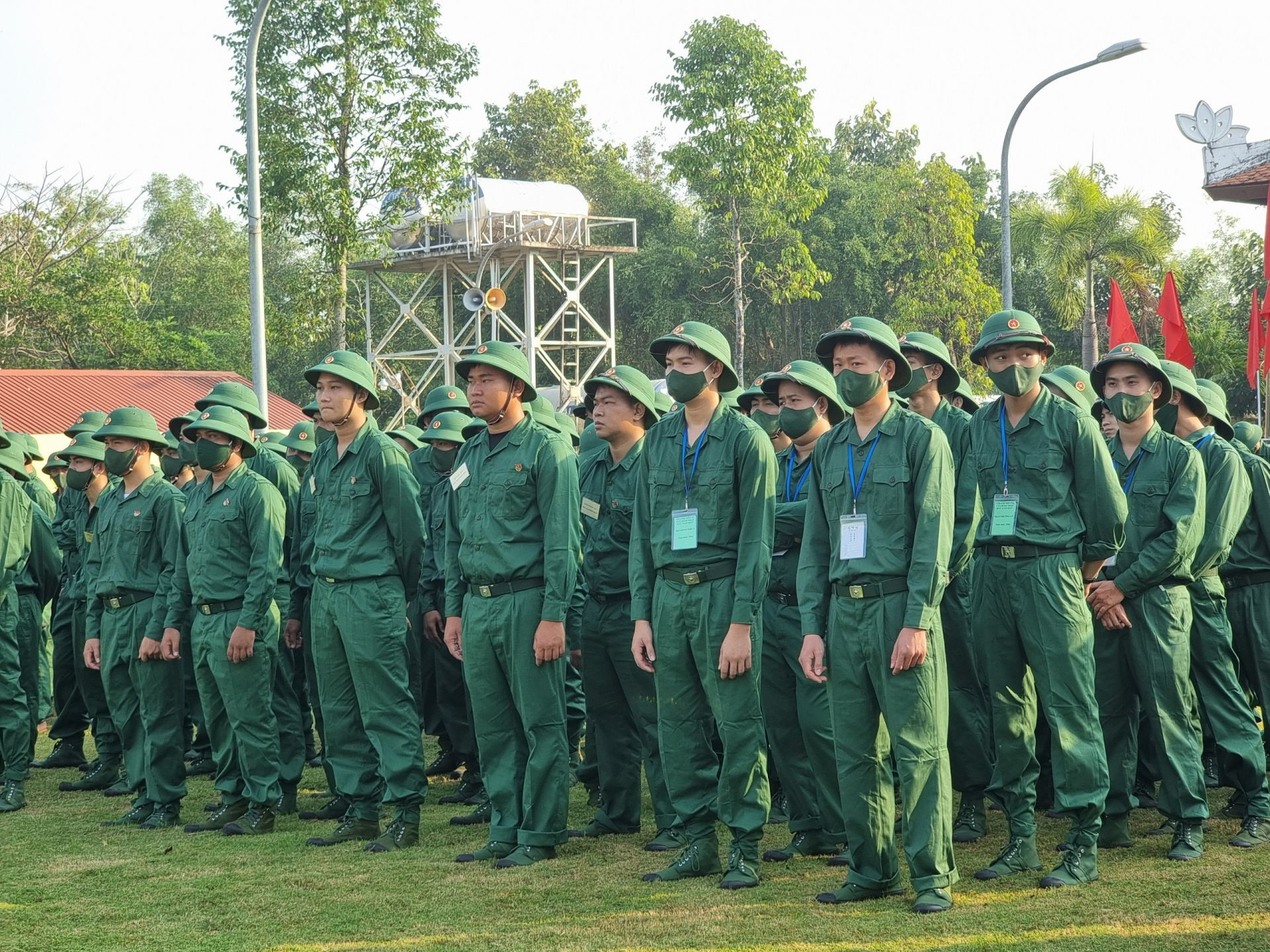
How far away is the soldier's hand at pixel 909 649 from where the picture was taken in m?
5.43

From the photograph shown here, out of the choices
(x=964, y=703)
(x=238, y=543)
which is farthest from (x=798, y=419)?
(x=238, y=543)

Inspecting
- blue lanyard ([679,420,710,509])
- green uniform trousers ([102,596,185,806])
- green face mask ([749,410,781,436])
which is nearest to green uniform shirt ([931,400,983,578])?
blue lanyard ([679,420,710,509])

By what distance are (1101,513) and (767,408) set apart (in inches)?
92.1

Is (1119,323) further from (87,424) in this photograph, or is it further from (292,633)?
(87,424)

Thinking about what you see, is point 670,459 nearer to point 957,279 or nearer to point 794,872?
point 794,872

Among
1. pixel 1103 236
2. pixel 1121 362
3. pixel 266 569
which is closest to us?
pixel 1121 362

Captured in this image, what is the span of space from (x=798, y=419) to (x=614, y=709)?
6.41 feet

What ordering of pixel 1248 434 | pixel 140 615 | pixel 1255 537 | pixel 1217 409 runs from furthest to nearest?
pixel 1248 434 → pixel 140 615 → pixel 1217 409 → pixel 1255 537

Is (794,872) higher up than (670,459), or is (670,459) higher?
(670,459)

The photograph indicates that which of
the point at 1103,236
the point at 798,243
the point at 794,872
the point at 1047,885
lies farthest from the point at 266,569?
the point at 798,243

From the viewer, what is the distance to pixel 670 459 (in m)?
6.41

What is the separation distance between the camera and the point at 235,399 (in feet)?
27.1

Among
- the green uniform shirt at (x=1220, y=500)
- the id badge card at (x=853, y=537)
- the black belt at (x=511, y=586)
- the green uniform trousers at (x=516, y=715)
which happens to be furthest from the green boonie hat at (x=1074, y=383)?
the green uniform trousers at (x=516, y=715)

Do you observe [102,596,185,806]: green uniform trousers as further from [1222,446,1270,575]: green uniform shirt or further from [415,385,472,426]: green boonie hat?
[1222,446,1270,575]: green uniform shirt
